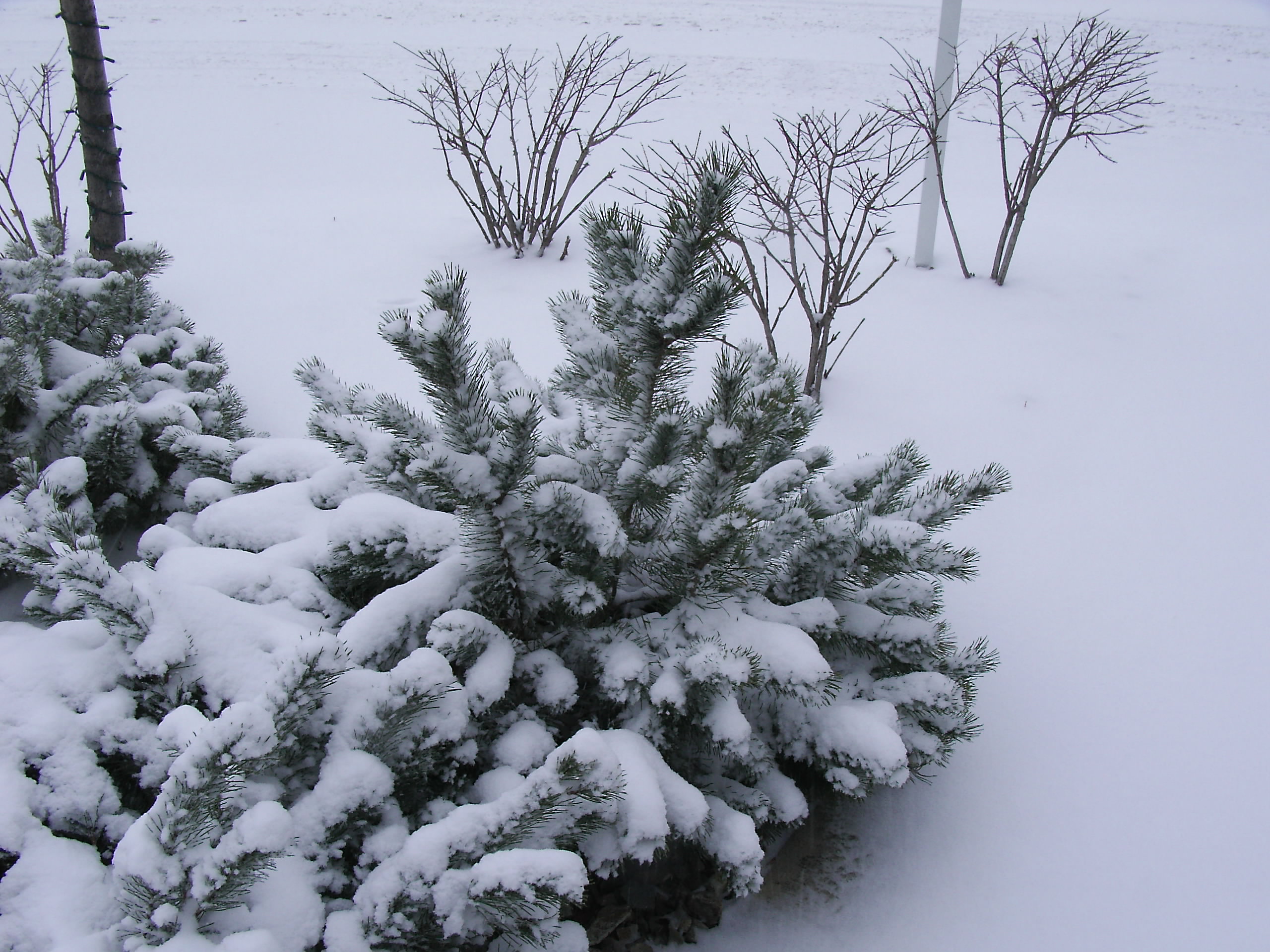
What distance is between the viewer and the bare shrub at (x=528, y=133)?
521 centimetres

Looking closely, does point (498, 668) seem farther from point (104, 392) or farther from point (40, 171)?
point (40, 171)

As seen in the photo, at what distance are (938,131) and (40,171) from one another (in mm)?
8680

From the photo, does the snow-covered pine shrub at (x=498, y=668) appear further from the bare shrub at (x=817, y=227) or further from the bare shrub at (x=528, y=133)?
the bare shrub at (x=528, y=133)

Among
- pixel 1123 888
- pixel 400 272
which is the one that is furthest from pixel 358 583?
pixel 400 272

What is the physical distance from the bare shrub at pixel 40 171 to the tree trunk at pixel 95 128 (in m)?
0.13

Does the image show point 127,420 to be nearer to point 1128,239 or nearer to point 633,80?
point 1128,239

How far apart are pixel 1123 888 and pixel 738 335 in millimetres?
3186

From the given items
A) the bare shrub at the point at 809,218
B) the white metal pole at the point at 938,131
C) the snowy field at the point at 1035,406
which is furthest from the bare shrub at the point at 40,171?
the white metal pole at the point at 938,131

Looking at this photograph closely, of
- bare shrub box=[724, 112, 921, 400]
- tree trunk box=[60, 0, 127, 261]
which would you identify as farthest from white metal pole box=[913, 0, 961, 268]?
tree trunk box=[60, 0, 127, 261]

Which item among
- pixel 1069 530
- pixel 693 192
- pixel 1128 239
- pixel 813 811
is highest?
pixel 693 192

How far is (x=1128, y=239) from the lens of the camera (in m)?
5.61

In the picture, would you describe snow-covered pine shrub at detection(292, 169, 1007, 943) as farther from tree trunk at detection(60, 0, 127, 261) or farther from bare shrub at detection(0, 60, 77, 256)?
tree trunk at detection(60, 0, 127, 261)

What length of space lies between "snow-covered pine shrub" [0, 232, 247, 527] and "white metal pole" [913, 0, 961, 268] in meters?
3.86

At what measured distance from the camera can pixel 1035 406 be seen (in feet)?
12.5
